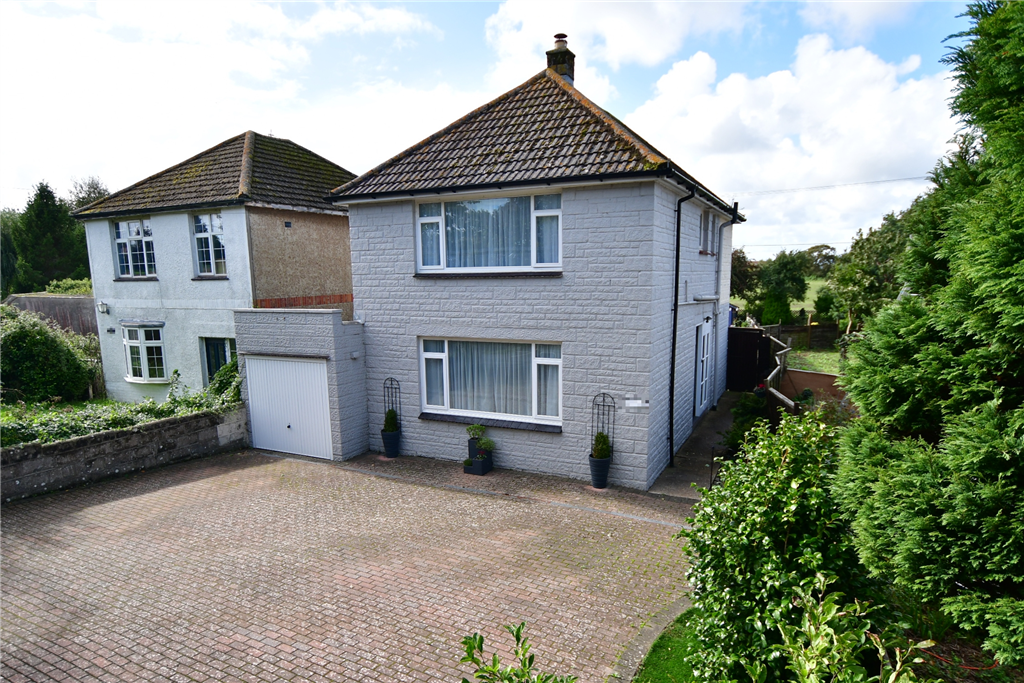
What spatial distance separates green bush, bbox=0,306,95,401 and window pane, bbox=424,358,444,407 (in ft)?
49.6

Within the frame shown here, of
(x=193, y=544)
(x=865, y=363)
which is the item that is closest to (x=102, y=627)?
(x=193, y=544)

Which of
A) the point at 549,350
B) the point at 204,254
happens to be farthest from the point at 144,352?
the point at 549,350

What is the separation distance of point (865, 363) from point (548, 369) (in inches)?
261

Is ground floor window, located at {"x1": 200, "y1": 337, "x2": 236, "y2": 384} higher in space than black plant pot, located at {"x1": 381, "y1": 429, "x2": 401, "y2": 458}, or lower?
higher

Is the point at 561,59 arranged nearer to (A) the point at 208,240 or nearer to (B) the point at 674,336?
(B) the point at 674,336

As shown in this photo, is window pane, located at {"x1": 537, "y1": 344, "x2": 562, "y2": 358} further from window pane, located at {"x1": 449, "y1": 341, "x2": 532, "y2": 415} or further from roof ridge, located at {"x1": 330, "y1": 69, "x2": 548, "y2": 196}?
roof ridge, located at {"x1": 330, "y1": 69, "x2": 548, "y2": 196}

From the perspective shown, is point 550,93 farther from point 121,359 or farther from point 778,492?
point 121,359

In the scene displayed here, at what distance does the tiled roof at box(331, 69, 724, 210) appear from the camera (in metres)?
10.1

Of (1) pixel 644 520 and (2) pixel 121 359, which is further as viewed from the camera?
(2) pixel 121 359

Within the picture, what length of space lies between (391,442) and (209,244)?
8.39 metres

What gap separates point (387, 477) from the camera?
11.4 m

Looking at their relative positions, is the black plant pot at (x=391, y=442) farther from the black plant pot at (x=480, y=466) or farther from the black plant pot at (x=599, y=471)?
the black plant pot at (x=599, y=471)

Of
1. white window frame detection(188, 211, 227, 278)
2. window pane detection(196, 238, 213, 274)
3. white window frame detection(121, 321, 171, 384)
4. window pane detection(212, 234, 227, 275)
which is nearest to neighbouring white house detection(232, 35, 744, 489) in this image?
window pane detection(212, 234, 227, 275)

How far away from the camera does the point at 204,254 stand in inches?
630
